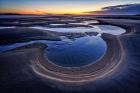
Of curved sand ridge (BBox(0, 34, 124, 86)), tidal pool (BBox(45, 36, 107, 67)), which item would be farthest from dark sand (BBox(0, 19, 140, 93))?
tidal pool (BBox(45, 36, 107, 67))

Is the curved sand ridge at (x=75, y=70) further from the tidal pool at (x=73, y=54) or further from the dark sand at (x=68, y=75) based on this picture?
the tidal pool at (x=73, y=54)

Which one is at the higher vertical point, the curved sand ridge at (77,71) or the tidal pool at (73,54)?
the curved sand ridge at (77,71)

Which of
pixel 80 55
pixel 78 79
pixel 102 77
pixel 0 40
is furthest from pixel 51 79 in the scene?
pixel 0 40

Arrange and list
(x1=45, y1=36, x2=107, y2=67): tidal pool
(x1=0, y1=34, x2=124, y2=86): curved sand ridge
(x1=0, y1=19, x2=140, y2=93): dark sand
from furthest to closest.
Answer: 1. (x1=45, y1=36, x2=107, y2=67): tidal pool
2. (x1=0, y1=34, x2=124, y2=86): curved sand ridge
3. (x1=0, y1=19, x2=140, y2=93): dark sand

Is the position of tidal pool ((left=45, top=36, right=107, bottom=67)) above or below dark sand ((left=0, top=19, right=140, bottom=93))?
below

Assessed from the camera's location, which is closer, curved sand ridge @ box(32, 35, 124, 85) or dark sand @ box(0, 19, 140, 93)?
dark sand @ box(0, 19, 140, 93)

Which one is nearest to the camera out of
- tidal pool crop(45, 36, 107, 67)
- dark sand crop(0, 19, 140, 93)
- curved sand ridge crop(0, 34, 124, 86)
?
dark sand crop(0, 19, 140, 93)

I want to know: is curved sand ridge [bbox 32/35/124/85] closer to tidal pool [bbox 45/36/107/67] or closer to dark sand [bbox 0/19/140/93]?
dark sand [bbox 0/19/140/93]

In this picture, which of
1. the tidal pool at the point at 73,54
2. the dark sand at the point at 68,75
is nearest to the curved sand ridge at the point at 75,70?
the dark sand at the point at 68,75

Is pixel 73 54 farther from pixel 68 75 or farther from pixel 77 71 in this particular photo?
pixel 68 75

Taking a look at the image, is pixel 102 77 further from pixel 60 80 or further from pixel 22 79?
pixel 22 79

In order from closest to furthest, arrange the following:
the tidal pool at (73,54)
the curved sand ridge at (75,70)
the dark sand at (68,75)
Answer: the dark sand at (68,75) < the curved sand ridge at (75,70) < the tidal pool at (73,54)
